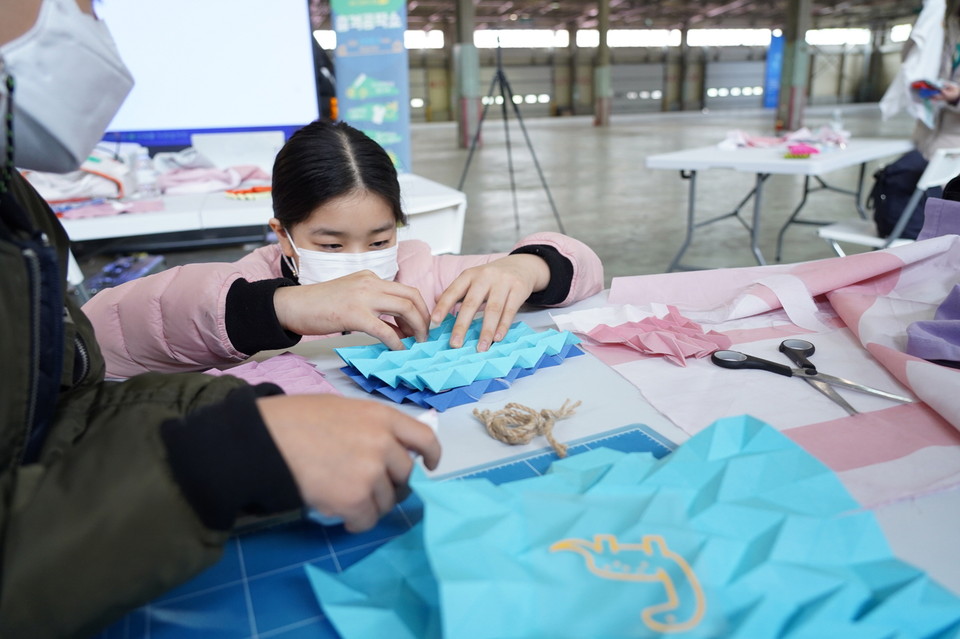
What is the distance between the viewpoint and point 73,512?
0.41 metres

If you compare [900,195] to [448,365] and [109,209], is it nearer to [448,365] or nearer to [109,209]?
[448,365]

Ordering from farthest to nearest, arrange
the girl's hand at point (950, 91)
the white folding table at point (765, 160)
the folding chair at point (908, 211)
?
the white folding table at point (765, 160)
the girl's hand at point (950, 91)
the folding chair at point (908, 211)

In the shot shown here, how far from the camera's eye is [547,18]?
22.3 metres

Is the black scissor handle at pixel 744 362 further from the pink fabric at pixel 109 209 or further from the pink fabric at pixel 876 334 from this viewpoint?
the pink fabric at pixel 109 209

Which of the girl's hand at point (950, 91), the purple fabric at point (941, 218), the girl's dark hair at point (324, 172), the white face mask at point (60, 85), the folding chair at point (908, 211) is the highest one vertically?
the girl's hand at point (950, 91)

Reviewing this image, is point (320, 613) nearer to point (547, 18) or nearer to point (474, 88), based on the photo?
point (474, 88)

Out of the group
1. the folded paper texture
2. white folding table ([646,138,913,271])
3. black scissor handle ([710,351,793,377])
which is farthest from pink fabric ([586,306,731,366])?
white folding table ([646,138,913,271])

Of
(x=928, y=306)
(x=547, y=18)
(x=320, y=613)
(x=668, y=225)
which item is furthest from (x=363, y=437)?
(x=547, y=18)

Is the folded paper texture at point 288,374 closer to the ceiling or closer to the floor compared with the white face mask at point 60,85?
closer to the floor

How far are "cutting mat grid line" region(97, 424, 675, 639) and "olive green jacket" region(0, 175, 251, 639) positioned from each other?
0.17ft

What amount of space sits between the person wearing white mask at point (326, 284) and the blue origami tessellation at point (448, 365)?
28 mm

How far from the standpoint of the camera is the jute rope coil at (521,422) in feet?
2.16

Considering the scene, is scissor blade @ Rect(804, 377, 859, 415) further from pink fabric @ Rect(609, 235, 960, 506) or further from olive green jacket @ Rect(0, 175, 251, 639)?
olive green jacket @ Rect(0, 175, 251, 639)

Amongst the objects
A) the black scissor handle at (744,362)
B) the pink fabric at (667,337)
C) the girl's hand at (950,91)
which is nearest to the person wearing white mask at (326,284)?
the pink fabric at (667,337)
